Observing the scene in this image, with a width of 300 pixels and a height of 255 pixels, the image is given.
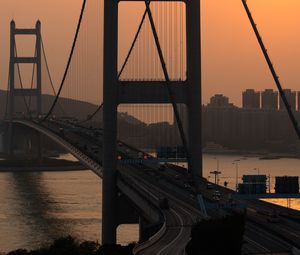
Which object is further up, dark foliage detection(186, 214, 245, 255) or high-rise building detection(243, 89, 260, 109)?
high-rise building detection(243, 89, 260, 109)

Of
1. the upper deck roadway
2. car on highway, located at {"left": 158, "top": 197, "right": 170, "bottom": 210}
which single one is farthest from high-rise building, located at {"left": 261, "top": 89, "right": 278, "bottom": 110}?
car on highway, located at {"left": 158, "top": 197, "right": 170, "bottom": 210}

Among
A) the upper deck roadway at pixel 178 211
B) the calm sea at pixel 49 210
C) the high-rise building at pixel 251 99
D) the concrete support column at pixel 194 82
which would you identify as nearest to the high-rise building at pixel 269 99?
the high-rise building at pixel 251 99

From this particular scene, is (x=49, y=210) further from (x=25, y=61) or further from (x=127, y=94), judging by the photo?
(x=25, y=61)

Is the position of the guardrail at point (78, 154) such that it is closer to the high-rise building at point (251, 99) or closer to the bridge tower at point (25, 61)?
the bridge tower at point (25, 61)

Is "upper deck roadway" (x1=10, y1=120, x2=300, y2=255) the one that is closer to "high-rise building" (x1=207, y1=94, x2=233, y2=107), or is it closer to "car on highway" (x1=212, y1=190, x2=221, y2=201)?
"car on highway" (x1=212, y1=190, x2=221, y2=201)

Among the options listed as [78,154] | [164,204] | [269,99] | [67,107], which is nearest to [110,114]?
[164,204]

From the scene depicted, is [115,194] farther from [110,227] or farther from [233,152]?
[233,152]

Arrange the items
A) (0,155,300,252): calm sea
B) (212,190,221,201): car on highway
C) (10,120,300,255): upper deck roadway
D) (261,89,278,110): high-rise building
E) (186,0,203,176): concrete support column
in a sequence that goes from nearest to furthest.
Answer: (10,120,300,255): upper deck roadway < (212,190,221,201): car on highway < (186,0,203,176): concrete support column < (0,155,300,252): calm sea < (261,89,278,110): high-rise building

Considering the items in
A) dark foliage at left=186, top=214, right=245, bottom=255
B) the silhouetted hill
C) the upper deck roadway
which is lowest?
the upper deck roadway
